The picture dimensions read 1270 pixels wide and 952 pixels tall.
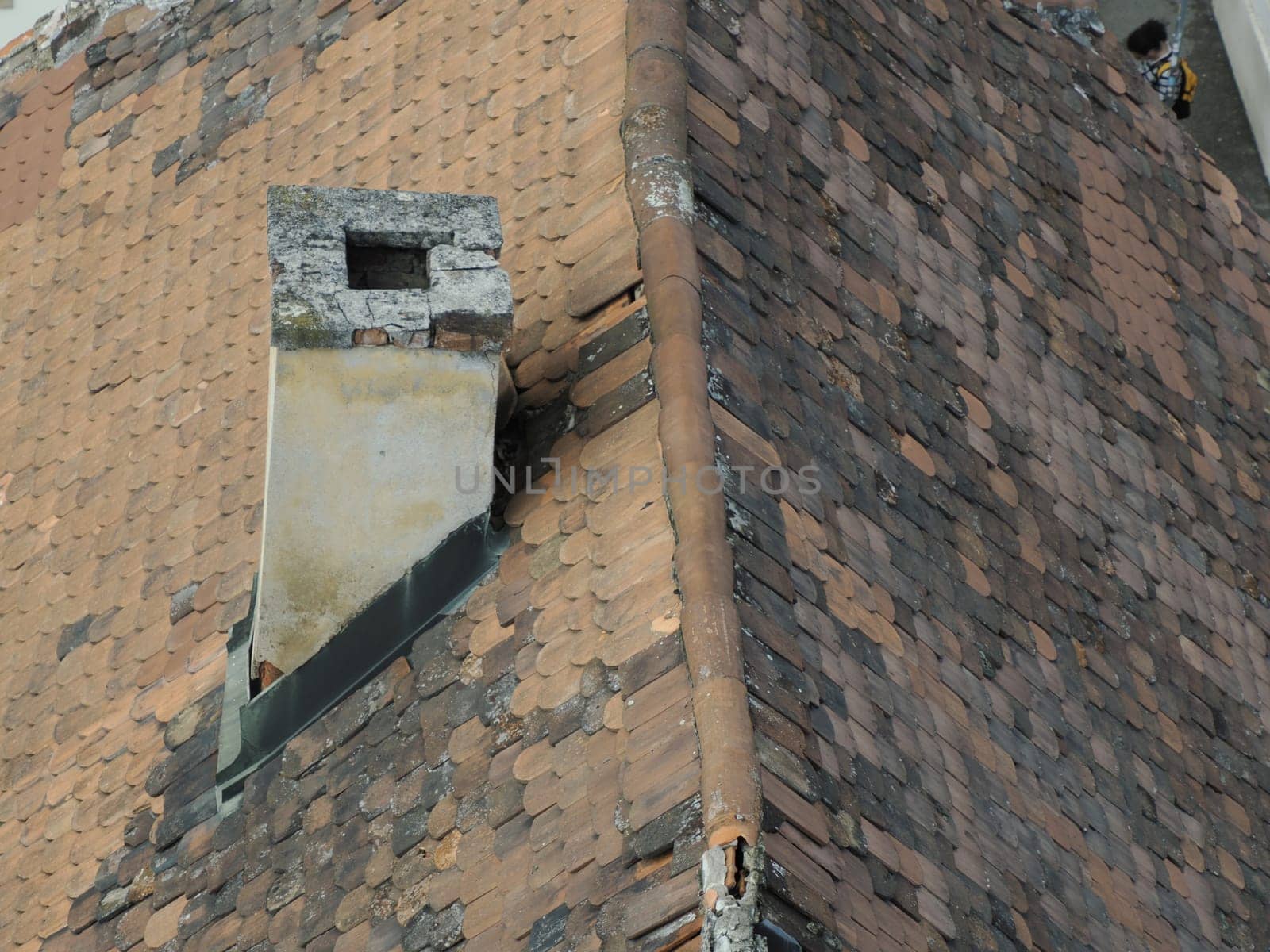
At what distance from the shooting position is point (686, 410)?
8.42 meters

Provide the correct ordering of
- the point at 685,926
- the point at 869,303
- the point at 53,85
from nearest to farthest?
the point at 685,926 → the point at 869,303 → the point at 53,85

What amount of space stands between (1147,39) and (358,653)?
936cm

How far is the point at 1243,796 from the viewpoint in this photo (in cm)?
970

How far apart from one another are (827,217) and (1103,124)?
289 cm

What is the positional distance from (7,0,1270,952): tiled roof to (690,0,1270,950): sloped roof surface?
2 cm

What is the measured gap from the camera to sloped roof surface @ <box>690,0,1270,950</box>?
8.10 m

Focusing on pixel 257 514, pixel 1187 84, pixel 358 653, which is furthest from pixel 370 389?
pixel 1187 84

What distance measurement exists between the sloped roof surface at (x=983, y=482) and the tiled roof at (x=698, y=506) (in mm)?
23

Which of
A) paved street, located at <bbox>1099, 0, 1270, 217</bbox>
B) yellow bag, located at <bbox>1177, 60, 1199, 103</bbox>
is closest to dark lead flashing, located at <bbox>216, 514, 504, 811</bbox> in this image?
yellow bag, located at <bbox>1177, 60, 1199, 103</bbox>

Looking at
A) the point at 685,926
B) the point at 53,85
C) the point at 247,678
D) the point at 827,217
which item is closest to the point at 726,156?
the point at 827,217

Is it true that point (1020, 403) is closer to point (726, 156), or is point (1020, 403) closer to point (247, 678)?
point (726, 156)

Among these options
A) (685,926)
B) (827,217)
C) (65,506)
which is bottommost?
(65,506)

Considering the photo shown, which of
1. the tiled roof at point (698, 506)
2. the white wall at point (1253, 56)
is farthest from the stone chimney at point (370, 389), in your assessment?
the white wall at point (1253, 56)

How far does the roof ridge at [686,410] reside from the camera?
24.2 feet
